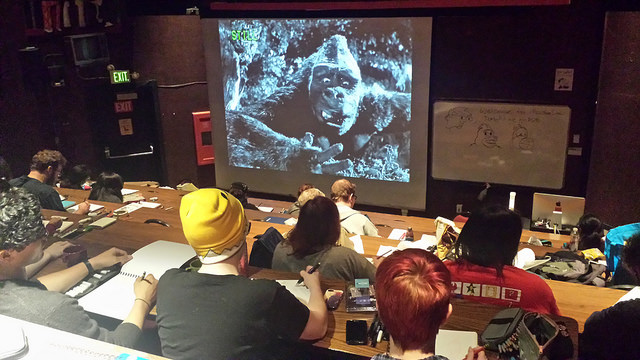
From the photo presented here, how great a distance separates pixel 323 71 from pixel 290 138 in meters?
1.00

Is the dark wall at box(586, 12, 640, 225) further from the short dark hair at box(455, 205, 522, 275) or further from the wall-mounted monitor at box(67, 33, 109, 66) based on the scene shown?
the wall-mounted monitor at box(67, 33, 109, 66)

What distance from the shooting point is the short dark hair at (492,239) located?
83.5 inches

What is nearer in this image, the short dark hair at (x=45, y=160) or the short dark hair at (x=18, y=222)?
the short dark hair at (x=18, y=222)

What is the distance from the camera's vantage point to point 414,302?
4.53 feet

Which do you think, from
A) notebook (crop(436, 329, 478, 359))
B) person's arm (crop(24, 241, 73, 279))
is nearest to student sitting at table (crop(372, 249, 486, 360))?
notebook (crop(436, 329, 478, 359))

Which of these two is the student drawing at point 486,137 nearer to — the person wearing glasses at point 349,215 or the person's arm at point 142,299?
the person wearing glasses at point 349,215

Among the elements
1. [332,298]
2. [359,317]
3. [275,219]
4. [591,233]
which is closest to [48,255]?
[332,298]

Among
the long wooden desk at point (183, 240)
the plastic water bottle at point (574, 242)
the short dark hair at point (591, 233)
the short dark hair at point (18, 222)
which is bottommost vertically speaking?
the plastic water bottle at point (574, 242)

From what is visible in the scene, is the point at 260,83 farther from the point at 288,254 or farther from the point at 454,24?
the point at 288,254

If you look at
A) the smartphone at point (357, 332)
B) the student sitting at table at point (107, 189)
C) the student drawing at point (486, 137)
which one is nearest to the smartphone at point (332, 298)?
the smartphone at point (357, 332)

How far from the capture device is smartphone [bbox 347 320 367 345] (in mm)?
1693

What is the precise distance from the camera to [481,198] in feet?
18.9

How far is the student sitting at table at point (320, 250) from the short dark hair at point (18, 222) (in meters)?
1.10

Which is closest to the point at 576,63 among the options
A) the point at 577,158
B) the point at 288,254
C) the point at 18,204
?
the point at 577,158
